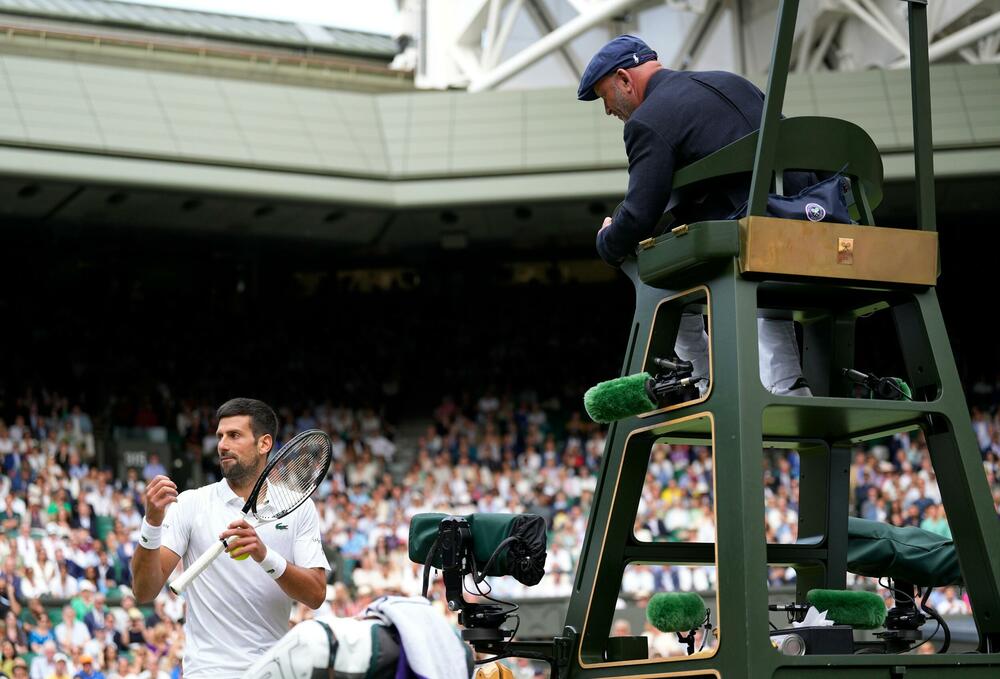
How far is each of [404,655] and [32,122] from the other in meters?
20.9

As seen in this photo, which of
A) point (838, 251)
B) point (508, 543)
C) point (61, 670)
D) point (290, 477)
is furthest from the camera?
point (61, 670)

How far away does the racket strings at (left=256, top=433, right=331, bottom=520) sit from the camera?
4.45m

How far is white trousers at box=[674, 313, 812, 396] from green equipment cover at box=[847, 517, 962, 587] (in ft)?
2.24

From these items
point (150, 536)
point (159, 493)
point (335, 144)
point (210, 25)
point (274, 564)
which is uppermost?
point (210, 25)

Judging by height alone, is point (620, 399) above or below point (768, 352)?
below

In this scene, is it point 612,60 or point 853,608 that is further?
point 612,60

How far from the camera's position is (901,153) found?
2331 cm

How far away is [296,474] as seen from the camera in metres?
4.51

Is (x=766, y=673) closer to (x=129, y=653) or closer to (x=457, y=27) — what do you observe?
(x=129, y=653)

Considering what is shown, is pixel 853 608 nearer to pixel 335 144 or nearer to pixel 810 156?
pixel 810 156

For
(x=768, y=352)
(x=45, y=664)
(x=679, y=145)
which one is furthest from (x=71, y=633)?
(x=679, y=145)

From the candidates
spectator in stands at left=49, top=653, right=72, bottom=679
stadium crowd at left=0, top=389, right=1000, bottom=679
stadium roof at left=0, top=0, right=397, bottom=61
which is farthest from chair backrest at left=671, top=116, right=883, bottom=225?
stadium roof at left=0, top=0, right=397, bottom=61

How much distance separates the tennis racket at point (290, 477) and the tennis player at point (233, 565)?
20 centimetres

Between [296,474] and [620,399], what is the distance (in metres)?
1.13
